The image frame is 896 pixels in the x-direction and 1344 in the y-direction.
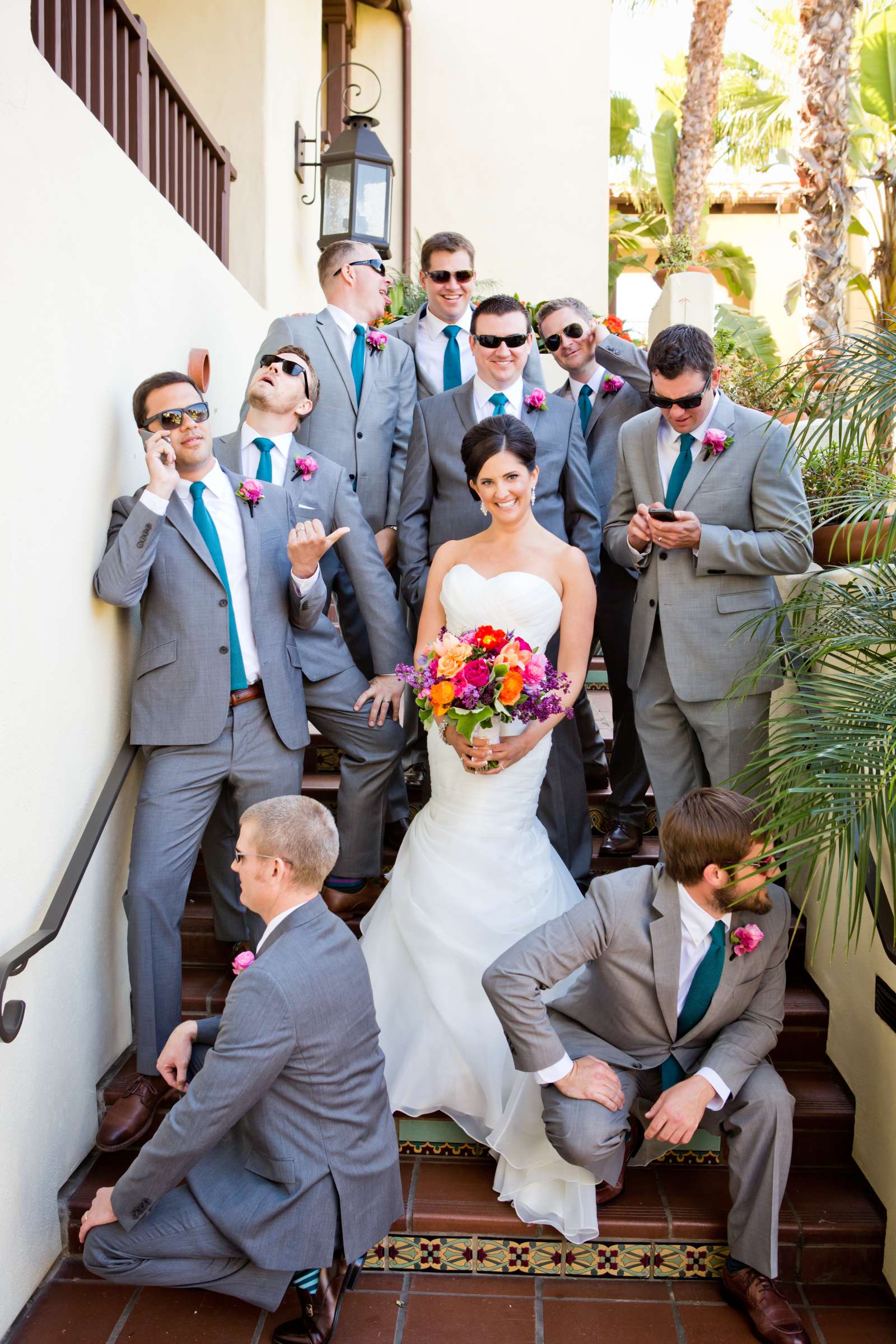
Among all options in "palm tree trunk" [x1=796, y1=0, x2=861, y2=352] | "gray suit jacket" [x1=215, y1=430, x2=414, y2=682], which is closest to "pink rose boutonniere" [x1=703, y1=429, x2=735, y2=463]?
"gray suit jacket" [x1=215, y1=430, x2=414, y2=682]

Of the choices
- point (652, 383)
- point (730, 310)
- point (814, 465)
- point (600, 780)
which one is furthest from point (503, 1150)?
point (730, 310)

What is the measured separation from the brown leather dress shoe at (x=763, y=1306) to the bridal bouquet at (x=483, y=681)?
1.85 m

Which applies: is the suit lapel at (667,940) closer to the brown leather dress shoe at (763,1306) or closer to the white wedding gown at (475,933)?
the white wedding gown at (475,933)

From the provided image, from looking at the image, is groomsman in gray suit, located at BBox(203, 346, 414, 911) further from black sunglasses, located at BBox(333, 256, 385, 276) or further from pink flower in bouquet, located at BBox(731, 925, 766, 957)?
pink flower in bouquet, located at BBox(731, 925, 766, 957)

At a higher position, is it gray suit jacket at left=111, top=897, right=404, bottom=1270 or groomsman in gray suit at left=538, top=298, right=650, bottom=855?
groomsman in gray suit at left=538, top=298, right=650, bottom=855

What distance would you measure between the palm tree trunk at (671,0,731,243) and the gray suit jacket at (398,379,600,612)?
1278cm

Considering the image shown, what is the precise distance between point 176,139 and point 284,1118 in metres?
4.88

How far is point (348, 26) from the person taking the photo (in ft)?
36.8

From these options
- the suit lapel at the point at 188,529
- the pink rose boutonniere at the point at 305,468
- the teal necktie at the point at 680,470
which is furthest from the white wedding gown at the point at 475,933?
the suit lapel at the point at 188,529

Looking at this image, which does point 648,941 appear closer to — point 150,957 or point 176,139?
point 150,957

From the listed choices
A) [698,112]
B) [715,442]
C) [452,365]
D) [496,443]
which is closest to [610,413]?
[452,365]

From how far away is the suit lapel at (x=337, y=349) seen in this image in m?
5.35

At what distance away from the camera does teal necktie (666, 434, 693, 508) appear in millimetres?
4441

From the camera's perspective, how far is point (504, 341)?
4793 millimetres
